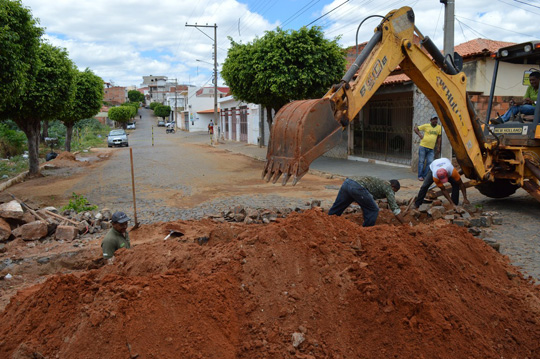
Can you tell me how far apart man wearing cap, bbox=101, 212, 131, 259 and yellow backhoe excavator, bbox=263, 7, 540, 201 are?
1923 millimetres

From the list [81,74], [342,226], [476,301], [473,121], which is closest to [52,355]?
[342,226]

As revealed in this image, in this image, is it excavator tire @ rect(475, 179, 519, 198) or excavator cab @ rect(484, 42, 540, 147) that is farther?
excavator tire @ rect(475, 179, 519, 198)

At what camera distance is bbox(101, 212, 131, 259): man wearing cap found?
519cm

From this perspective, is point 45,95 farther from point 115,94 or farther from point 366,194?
point 115,94

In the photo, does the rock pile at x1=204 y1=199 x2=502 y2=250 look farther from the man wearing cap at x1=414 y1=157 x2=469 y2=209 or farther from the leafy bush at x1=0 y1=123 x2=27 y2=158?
the leafy bush at x1=0 y1=123 x2=27 y2=158

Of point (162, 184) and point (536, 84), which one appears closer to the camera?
point (536, 84)

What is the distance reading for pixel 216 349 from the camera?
3223mm

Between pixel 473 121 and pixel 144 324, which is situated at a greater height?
pixel 473 121

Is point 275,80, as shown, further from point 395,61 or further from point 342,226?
point 342,226

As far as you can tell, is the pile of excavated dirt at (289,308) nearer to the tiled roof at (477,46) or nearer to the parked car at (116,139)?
the tiled roof at (477,46)

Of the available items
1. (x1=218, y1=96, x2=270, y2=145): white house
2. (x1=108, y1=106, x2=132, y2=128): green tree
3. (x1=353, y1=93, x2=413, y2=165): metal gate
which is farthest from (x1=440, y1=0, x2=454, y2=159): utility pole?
(x1=108, y1=106, x2=132, y2=128): green tree

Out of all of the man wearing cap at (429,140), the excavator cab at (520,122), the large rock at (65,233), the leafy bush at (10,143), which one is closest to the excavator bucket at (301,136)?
the large rock at (65,233)

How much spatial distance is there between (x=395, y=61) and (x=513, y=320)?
Answer: 3.38m

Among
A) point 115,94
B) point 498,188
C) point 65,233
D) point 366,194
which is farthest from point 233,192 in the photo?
point 115,94
